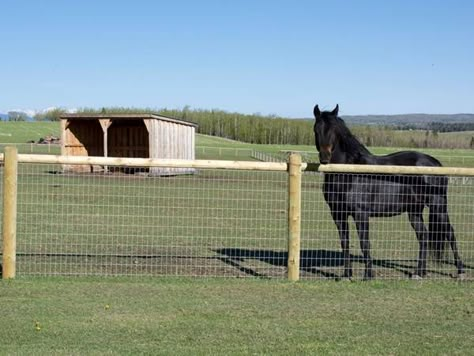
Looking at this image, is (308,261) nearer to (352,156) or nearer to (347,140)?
(352,156)

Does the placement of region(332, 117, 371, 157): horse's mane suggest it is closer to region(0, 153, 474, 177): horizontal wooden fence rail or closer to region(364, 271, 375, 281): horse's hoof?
region(0, 153, 474, 177): horizontal wooden fence rail

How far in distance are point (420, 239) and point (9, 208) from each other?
5.78 metres

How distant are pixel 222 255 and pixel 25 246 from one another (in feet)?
10.7

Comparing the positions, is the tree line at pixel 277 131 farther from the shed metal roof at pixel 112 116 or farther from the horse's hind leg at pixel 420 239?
the horse's hind leg at pixel 420 239

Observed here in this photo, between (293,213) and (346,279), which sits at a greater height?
(293,213)

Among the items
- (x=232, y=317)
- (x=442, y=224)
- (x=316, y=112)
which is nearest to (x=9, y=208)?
(x=232, y=317)

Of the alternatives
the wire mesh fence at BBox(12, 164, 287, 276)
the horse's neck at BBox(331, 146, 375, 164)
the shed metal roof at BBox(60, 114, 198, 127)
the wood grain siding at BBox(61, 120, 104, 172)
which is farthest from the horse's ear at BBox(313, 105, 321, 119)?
the wood grain siding at BBox(61, 120, 104, 172)

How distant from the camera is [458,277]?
960cm

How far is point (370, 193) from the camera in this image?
9414mm

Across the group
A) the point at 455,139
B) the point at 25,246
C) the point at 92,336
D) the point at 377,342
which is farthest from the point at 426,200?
the point at 455,139

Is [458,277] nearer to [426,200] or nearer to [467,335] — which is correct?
[426,200]

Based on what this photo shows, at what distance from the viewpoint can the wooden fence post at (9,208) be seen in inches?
336

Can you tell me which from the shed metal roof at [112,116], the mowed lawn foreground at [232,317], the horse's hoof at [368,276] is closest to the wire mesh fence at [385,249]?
the horse's hoof at [368,276]

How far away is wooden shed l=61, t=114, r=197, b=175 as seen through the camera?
115ft
